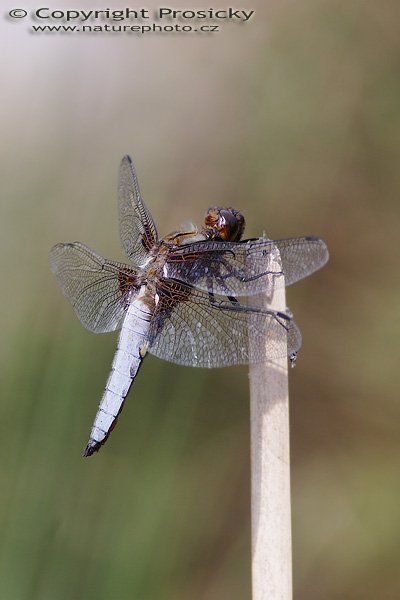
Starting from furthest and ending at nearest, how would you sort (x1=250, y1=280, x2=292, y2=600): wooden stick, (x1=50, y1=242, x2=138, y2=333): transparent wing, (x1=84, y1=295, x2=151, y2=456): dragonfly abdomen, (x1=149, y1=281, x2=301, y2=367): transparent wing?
1. (x1=50, y1=242, x2=138, y2=333): transparent wing
2. (x1=84, y1=295, x2=151, y2=456): dragonfly abdomen
3. (x1=149, y1=281, x2=301, y2=367): transparent wing
4. (x1=250, y1=280, x2=292, y2=600): wooden stick

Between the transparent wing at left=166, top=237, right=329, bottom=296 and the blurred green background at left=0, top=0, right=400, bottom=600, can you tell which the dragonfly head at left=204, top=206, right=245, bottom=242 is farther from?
the blurred green background at left=0, top=0, right=400, bottom=600

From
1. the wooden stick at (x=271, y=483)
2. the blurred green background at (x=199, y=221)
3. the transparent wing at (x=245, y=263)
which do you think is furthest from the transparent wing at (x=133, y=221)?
the wooden stick at (x=271, y=483)

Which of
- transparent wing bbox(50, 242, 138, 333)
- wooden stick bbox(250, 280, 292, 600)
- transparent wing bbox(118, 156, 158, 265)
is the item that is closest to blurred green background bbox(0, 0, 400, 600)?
transparent wing bbox(50, 242, 138, 333)

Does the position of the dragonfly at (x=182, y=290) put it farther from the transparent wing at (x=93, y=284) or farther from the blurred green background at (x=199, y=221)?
the blurred green background at (x=199, y=221)

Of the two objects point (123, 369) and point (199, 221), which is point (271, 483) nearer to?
point (123, 369)

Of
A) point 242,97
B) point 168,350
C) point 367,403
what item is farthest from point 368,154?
point 168,350

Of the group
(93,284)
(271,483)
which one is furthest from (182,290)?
(271,483)
